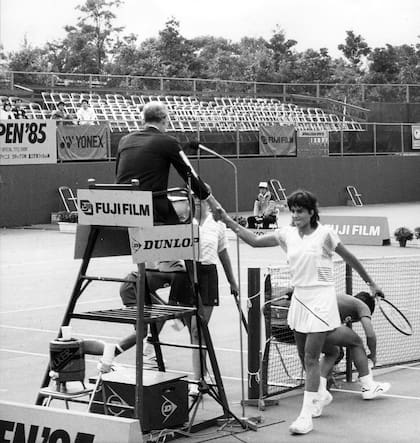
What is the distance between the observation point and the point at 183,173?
24.4 ft

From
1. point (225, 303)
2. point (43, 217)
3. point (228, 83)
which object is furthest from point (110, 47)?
point (225, 303)

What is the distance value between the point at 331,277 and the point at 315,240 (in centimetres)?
29

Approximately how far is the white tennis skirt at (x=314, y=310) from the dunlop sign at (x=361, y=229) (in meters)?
16.2

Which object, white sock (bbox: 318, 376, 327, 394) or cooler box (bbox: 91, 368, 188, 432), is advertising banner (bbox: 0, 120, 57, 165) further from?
cooler box (bbox: 91, 368, 188, 432)

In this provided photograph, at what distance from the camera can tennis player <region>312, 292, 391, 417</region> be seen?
8133 millimetres

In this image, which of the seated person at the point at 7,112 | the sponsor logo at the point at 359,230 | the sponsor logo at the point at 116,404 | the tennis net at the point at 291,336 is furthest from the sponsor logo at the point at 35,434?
the seated person at the point at 7,112

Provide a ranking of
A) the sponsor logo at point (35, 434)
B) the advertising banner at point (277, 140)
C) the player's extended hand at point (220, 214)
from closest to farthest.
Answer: the sponsor logo at point (35, 434) → the player's extended hand at point (220, 214) → the advertising banner at point (277, 140)

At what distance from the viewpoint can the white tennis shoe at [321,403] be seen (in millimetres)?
7809

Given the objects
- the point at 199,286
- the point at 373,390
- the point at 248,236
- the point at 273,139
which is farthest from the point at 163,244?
the point at 273,139

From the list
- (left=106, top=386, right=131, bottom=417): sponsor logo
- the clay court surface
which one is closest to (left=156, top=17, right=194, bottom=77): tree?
the clay court surface

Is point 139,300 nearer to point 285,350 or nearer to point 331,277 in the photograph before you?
point 331,277

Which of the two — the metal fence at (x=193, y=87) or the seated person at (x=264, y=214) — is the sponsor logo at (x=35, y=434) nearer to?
the seated person at (x=264, y=214)

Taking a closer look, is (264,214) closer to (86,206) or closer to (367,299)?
(367,299)

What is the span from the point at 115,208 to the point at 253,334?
6.53 ft
